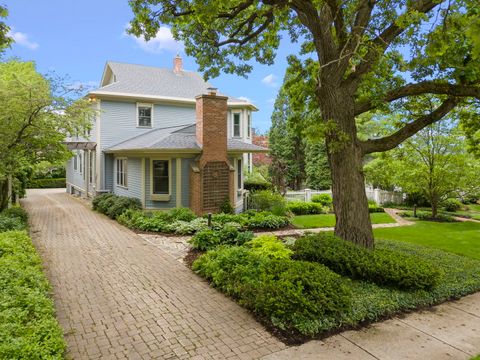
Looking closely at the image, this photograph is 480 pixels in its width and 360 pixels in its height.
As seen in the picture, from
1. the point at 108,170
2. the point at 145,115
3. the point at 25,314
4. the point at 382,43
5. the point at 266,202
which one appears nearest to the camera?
the point at 25,314

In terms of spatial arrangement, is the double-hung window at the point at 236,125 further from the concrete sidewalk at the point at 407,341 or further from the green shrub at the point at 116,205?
the concrete sidewalk at the point at 407,341

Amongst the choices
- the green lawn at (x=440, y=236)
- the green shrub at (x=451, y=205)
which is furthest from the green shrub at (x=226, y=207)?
the green shrub at (x=451, y=205)

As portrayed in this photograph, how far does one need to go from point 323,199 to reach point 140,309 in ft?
56.6

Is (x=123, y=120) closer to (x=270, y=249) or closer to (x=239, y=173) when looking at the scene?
(x=239, y=173)

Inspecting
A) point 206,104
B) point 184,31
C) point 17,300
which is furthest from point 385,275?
point 206,104

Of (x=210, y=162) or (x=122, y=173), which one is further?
(x=122, y=173)

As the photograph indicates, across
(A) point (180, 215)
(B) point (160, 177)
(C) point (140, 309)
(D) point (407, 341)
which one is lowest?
(D) point (407, 341)

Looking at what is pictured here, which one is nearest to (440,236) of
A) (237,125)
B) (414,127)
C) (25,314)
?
(414,127)

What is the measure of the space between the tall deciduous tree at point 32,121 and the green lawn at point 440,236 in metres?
12.4

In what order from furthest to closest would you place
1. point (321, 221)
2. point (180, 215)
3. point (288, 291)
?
point (321, 221), point (180, 215), point (288, 291)

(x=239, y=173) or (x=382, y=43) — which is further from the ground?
(x=382, y=43)

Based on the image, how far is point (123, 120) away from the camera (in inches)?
771

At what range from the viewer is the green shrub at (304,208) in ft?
61.7

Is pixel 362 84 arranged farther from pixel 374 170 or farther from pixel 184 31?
pixel 374 170
